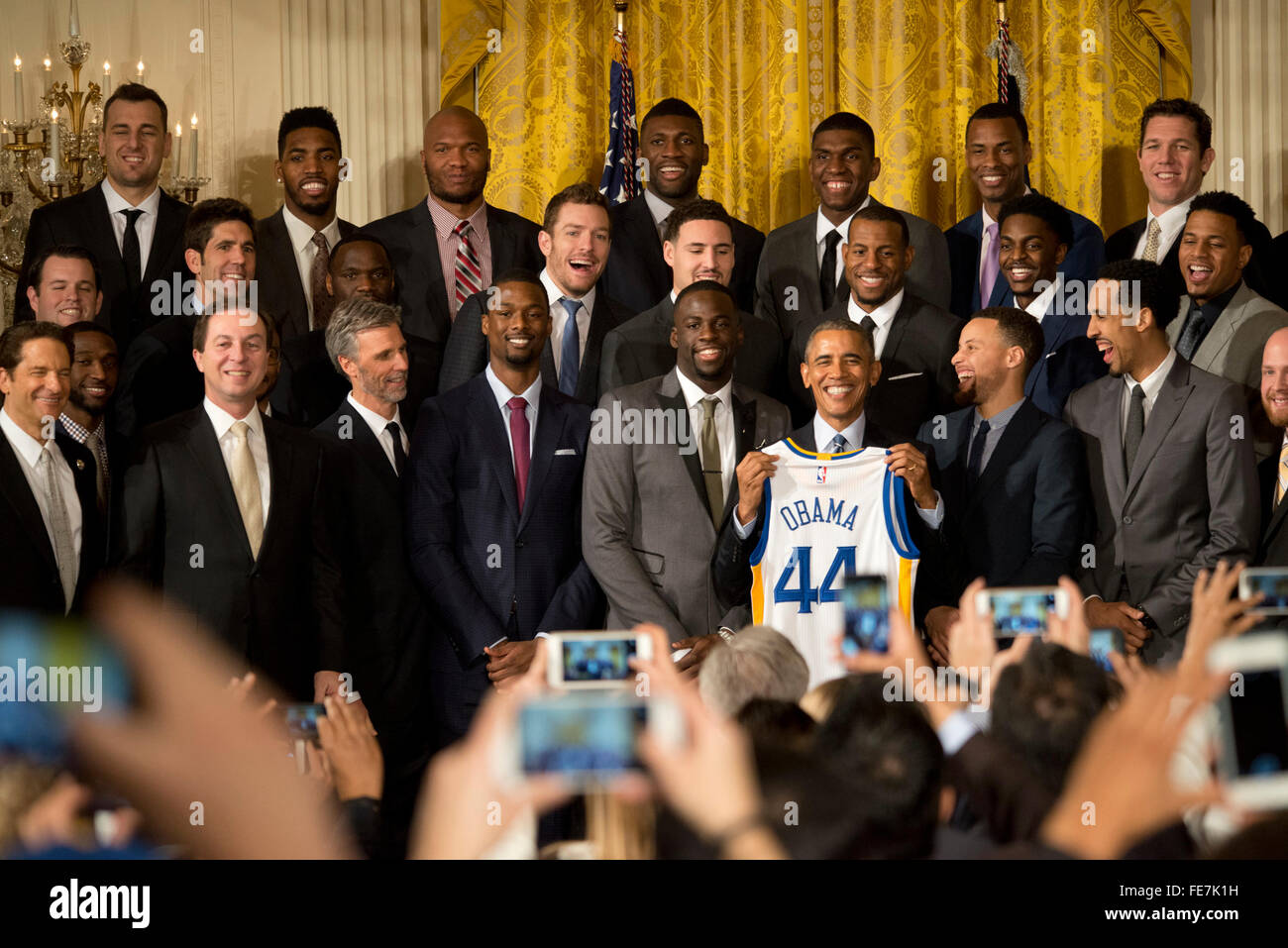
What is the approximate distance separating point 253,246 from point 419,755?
6.40 ft

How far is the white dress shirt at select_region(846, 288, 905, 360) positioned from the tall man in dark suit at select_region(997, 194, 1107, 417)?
0.47 metres

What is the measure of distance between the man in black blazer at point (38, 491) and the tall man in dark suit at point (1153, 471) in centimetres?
314

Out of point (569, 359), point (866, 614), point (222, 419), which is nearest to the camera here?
point (866, 614)

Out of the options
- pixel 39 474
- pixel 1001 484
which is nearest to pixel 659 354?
pixel 1001 484

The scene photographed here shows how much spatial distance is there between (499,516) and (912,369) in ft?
5.09

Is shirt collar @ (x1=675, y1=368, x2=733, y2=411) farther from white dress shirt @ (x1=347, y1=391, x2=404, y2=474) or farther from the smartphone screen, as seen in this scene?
white dress shirt @ (x1=347, y1=391, x2=404, y2=474)

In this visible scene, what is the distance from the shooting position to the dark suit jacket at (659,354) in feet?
18.4

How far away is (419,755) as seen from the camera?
5164 millimetres

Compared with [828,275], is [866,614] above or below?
below

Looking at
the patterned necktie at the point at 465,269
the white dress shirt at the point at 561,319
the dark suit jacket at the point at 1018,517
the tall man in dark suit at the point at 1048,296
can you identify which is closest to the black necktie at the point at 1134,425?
the dark suit jacket at the point at 1018,517

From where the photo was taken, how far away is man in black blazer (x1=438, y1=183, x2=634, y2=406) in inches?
223

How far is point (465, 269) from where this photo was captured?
6242 millimetres

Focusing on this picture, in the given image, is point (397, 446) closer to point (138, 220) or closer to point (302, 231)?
point (302, 231)
